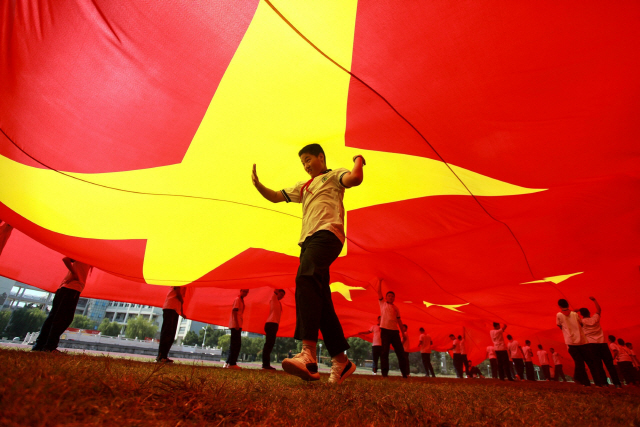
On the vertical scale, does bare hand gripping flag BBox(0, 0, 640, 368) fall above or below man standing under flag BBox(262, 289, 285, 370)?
above

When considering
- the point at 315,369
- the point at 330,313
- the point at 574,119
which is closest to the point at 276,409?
the point at 315,369

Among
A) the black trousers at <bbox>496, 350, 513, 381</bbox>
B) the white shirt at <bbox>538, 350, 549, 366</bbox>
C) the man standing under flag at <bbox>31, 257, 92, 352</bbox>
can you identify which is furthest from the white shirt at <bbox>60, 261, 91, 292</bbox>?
the white shirt at <bbox>538, 350, 549, 366</bbox>

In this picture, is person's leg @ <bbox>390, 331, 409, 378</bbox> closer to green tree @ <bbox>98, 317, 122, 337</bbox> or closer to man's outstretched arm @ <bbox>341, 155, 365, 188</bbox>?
man's outstretched arm @ <bbox>341, 155, 365, 188</bbox>

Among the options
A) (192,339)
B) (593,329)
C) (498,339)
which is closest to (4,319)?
(192,339)

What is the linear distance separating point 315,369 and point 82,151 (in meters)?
3.14

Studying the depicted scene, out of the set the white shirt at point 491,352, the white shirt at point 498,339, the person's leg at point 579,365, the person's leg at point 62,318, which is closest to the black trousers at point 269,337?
the person's leg at point 62,318

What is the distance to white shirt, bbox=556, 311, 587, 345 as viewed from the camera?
19.2 feet

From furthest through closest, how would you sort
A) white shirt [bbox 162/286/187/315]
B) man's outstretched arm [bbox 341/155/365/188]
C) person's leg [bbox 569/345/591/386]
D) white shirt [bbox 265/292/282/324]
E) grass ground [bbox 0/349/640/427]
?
white shirt [bbox 265/292/282/324] → person's leg [bbox 569/345/591/386] → white shirt [bbox 162/286/187/315] → man's outstretched arm [bbox 341/155/365/188] → grass ground [bbox 0/349/640/427]

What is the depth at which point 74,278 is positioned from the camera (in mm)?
4617

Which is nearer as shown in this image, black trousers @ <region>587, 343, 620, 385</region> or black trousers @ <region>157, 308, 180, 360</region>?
black trousers @ <region>157, 308, 180, 360</region>

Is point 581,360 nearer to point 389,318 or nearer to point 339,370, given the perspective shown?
point 389,318

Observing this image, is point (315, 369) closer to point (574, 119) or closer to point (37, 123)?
point (574, 119)

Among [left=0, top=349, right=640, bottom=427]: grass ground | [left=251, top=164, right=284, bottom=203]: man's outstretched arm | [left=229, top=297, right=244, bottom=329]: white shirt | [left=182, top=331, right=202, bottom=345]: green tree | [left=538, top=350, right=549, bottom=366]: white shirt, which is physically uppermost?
[left=251, top=164, right=284, bottom=203]: man's outstretched arm

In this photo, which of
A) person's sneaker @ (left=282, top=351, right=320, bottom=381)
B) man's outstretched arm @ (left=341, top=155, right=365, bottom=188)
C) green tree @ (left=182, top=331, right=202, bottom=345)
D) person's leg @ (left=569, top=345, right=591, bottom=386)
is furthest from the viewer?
green tree @ (left=182, top=331, right=202, bottom=345)
